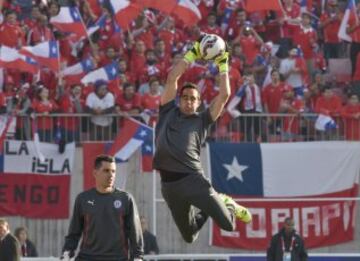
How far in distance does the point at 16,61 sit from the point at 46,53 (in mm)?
548

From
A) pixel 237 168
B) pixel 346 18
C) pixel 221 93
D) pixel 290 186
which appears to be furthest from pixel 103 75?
pixel 221 93

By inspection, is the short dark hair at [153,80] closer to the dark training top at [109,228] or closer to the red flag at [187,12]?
the red flag at [187,12]

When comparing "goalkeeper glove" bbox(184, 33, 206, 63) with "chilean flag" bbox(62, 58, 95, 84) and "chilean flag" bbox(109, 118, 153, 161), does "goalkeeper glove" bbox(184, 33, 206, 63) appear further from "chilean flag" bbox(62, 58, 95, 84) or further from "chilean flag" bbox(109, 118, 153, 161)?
"chilean flag" bbox(62, 58, 95, 84)

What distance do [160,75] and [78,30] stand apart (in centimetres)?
170

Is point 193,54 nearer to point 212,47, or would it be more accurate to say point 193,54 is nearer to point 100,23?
point 212,47

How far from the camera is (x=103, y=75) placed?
23516 mm

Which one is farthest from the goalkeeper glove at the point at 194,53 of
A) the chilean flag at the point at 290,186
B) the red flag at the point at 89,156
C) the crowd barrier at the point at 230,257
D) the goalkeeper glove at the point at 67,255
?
the chilean flag at the point at 290,186

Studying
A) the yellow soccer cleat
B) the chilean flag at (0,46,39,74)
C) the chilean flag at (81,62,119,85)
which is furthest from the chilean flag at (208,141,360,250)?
the yellow soccer cleat

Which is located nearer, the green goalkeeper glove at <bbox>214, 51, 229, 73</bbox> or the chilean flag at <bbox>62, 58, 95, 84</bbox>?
the green goalkeeper glove at <bbox>214, 51, 229, 73</bbox>

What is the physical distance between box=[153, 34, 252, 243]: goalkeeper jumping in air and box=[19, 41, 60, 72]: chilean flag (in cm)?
1110

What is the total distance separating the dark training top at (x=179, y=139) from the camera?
12.4 meters

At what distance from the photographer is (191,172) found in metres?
12.5

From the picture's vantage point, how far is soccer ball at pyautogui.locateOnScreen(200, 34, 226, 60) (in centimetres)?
1238

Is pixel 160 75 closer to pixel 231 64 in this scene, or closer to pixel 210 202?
pixel 231 64
